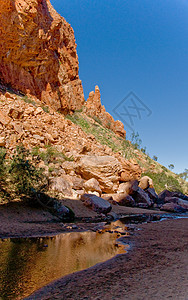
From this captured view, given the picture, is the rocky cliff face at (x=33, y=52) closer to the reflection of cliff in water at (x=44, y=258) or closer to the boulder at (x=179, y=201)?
the boulder at (x=179, y=201)

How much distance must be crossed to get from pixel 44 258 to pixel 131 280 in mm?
2183

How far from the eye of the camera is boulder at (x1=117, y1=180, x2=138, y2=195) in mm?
19764

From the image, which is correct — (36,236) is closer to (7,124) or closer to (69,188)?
(69,188)

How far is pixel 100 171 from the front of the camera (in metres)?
18.9

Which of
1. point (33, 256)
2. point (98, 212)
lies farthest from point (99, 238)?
point (98, 212)

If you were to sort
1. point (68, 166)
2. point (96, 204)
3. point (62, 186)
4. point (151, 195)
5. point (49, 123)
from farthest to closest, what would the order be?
point (49, 123) < point (151, 195) < point (68, 166) < point (62, 186) < point (96, 204)

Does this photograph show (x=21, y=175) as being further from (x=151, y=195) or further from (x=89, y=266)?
(x=151, y=195)

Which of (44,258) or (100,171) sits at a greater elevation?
(100,171)

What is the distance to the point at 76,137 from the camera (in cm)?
2642

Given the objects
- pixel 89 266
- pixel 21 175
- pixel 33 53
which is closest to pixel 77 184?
pixel 21 175

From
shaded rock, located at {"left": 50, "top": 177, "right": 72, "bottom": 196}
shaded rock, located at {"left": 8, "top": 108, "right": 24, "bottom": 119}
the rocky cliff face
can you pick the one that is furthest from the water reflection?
the rocky cliff face

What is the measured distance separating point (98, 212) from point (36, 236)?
6477 mm

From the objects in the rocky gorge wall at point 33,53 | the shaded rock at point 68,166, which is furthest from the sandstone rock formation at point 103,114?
the shaded rock at point 68,166

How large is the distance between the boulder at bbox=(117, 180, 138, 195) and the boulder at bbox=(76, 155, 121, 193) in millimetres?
521
